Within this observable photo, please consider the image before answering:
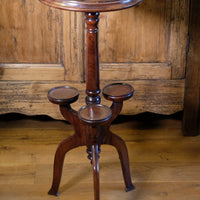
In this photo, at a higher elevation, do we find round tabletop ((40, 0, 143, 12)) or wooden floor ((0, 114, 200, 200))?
round tabletop ((40, 0, 143, 12))

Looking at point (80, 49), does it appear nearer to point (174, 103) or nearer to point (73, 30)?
point (73, 30)

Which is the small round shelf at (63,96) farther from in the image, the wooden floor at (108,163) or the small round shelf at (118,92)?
the wooden floor at (108,163)

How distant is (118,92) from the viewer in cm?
157

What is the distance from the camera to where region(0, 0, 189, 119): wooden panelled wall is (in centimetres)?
187

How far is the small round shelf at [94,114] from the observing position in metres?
1.38

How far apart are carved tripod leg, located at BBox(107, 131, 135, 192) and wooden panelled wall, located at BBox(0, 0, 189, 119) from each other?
445 millimetres

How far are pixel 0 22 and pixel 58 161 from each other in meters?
0.77

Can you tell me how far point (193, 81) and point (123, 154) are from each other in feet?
2.09

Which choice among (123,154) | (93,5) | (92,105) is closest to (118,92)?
(92,105)

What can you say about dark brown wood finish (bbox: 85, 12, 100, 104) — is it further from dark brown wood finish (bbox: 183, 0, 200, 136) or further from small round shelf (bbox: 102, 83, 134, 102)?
dark brown wood finish (bbox: 183, 0, 200, 136)

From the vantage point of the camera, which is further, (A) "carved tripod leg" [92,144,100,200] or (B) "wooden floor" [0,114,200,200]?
(B) "wooden floor" [0,114,200,200]

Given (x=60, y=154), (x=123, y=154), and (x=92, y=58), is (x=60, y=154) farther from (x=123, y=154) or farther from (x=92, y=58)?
(x=92, y=58)

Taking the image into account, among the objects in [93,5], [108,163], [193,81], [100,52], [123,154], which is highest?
[93,5]

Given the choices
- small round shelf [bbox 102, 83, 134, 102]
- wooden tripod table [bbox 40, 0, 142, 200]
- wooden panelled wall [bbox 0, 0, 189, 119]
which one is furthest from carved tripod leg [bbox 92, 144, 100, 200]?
wooden panelled wall [bbox 0, 0, 189, 119]
